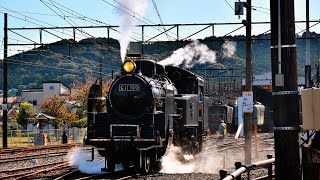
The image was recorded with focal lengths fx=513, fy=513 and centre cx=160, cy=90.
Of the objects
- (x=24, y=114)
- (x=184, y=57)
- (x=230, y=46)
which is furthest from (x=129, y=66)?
(x=24, y=114)

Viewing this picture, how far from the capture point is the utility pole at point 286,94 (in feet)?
23.2

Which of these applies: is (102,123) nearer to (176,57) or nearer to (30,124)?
(176,57)

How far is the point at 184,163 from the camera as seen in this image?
706 inches

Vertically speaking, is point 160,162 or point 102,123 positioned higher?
point 102,123

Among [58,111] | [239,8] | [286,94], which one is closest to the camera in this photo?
[286,94]

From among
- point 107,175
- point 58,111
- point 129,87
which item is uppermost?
point 129,87

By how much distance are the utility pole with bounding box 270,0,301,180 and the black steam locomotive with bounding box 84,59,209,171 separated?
7.83 metres

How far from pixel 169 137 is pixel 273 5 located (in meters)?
8.78

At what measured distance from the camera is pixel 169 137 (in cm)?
1559

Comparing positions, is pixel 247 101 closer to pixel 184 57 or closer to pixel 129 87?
pixel 129 87

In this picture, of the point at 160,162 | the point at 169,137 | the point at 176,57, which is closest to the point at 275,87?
the point at 169,137

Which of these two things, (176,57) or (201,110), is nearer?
(201,110)

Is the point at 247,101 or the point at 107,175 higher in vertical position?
the point at 247,101

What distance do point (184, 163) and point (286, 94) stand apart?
11.2 meters
